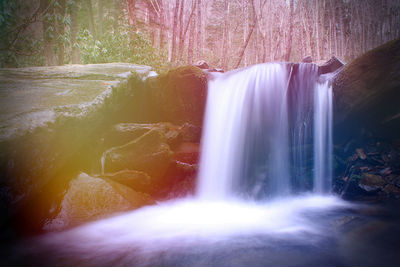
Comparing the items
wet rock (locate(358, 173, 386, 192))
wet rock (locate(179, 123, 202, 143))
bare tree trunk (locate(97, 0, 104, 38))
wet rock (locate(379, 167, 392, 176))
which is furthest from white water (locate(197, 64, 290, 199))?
bare tree trunk (locate(97, 0, 104, 38))

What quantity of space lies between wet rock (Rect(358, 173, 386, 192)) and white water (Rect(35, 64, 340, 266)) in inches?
22.9

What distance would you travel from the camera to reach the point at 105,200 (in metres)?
3.47

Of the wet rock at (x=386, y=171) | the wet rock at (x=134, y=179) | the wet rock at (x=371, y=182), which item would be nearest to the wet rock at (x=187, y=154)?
the wet rock at (x=134, y=179)

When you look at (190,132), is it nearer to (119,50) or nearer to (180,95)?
(180,95)

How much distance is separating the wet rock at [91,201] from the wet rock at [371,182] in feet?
13.2

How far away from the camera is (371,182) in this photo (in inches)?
169

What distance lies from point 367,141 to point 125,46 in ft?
28.2

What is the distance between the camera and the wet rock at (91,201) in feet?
10.2

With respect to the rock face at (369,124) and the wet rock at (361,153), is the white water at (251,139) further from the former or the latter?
the wet rock at (361,153)

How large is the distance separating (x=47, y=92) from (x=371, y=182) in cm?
590

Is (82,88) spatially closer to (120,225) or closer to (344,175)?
(120,225)

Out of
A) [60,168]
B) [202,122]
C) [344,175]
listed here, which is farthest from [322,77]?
[60,168]

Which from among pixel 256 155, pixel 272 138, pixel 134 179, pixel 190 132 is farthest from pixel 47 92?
pixel 272 138

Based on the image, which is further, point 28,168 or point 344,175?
point 344,175
